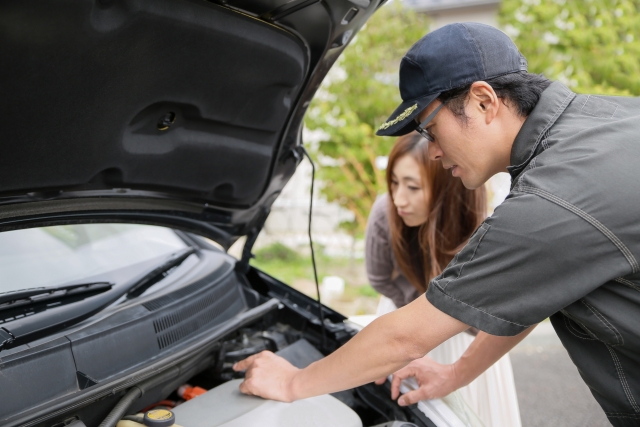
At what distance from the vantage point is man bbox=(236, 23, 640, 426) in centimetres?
110

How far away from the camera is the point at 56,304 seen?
1579mm

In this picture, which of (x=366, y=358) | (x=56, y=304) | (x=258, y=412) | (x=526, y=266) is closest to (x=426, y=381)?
(x=366, y=358)

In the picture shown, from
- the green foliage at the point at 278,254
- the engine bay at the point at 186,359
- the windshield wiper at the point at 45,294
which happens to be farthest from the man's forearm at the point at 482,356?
the green foliage at the point at 278,254

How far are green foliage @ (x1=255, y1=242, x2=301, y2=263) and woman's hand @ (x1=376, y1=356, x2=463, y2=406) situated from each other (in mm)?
4630

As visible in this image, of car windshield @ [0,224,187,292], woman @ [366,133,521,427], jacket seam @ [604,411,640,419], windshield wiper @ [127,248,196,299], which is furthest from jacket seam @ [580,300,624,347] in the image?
car windshield @ [0,224,187,292]

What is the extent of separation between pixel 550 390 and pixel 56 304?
3459mm

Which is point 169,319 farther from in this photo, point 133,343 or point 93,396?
point 93,396

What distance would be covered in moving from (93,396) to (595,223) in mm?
1174

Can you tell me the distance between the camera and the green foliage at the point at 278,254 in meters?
6.36

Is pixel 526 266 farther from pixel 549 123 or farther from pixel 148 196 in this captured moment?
pixel 148 196

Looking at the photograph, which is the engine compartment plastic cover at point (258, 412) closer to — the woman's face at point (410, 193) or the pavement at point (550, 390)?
the woman's face at point (410, 193)

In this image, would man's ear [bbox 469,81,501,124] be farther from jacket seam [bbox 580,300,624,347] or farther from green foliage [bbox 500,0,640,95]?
green foliage [bbox 500,0,640,95]

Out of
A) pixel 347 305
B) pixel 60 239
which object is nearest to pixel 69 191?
pixel 60 239

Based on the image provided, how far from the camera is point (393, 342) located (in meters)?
1.30
